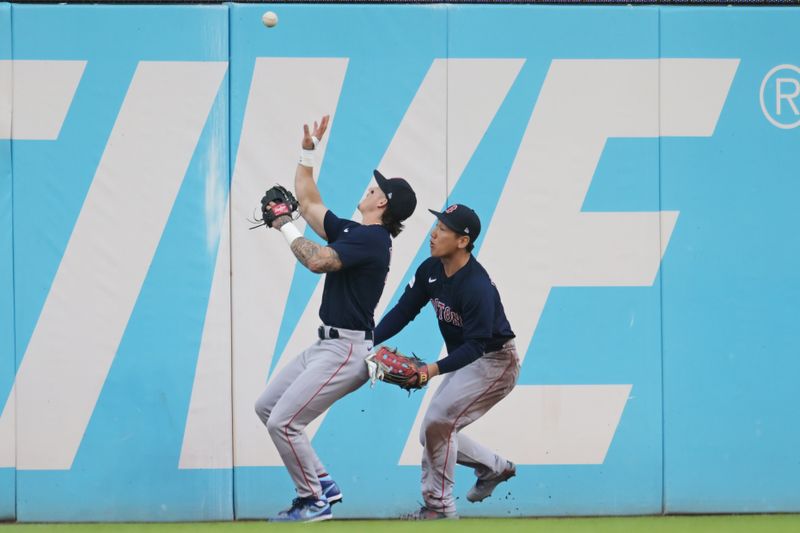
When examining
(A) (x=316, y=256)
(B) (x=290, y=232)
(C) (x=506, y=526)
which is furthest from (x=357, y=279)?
(C) (x=506, y=526)

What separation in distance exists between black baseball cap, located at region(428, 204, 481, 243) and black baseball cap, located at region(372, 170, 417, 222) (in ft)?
0.54

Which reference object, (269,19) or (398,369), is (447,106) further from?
(398,369)

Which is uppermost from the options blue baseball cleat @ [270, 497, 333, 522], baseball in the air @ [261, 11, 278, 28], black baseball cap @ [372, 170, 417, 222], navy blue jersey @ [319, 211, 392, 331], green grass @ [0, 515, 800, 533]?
baseball in the air @ [261, 11, 278, 28]

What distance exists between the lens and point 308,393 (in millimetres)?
6594

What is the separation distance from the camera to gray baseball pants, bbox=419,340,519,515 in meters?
6.92

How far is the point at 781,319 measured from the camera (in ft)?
25.2

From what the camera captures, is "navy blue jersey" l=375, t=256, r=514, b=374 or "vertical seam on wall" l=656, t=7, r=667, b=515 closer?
"navy blue jersey" l=375, t=256, r=514, b=374

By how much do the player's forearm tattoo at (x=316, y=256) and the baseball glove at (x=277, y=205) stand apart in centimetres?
21

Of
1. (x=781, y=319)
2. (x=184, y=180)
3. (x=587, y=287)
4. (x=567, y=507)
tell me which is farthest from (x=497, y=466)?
(x=184, y=180)

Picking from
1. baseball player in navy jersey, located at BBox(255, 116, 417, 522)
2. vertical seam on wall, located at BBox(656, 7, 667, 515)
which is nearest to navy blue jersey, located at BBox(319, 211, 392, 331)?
baseball player in navy jersey, located at BBox(255, 116, 417, 522)

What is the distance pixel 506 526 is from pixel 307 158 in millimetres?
2340

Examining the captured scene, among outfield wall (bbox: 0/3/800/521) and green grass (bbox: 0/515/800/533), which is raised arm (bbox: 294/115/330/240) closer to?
outfield wall (bbox: 0/3/800/521)

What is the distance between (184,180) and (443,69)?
1.72 m

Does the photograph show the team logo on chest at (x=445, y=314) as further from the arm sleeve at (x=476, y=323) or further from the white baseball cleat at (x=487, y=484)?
the white baseball cleat at (x=487, y=484)
